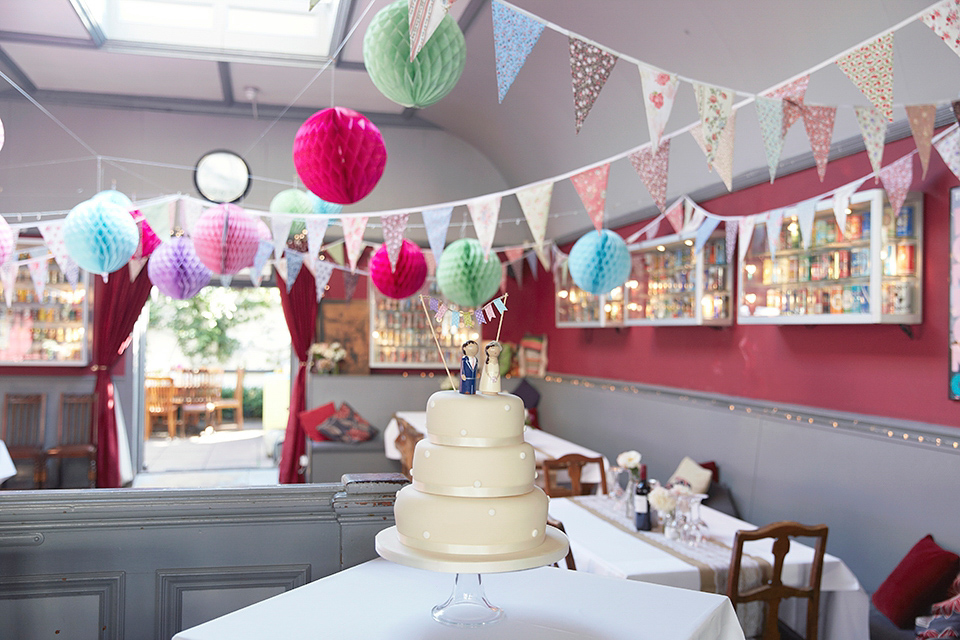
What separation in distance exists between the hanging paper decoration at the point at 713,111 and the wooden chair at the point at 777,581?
1.43m

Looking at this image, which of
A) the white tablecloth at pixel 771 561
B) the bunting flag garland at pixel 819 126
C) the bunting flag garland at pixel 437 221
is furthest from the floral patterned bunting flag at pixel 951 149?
the bunting flag garland at pixel 437 221

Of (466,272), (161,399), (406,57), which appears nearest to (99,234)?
(466,272)

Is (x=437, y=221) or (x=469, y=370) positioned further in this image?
(x=437, y=221)

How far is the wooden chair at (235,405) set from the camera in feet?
37.4

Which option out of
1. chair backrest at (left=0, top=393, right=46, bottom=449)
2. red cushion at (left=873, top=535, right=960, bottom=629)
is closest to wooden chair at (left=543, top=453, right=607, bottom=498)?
red cushion at (left=873, top=535, right=960, bottom=629)

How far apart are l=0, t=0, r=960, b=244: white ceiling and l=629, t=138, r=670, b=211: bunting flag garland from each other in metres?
0.77

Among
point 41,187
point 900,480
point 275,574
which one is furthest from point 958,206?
point 41,187

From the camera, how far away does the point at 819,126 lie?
3.00m

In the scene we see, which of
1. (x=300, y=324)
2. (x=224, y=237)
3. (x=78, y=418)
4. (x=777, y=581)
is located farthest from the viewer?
(x=300, y=324)

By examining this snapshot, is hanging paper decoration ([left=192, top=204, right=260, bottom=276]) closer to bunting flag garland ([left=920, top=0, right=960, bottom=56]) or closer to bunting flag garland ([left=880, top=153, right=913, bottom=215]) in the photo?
bunting flag garland ([left=880, top=153, right=913, bottom=215])

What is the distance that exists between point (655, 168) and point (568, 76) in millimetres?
2660

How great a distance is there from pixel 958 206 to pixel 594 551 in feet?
7.19

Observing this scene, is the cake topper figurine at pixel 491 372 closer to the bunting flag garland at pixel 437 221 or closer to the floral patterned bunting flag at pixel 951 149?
the floral patterned bunting flag at pixel 951 149

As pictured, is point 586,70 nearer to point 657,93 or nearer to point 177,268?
point 657,93
